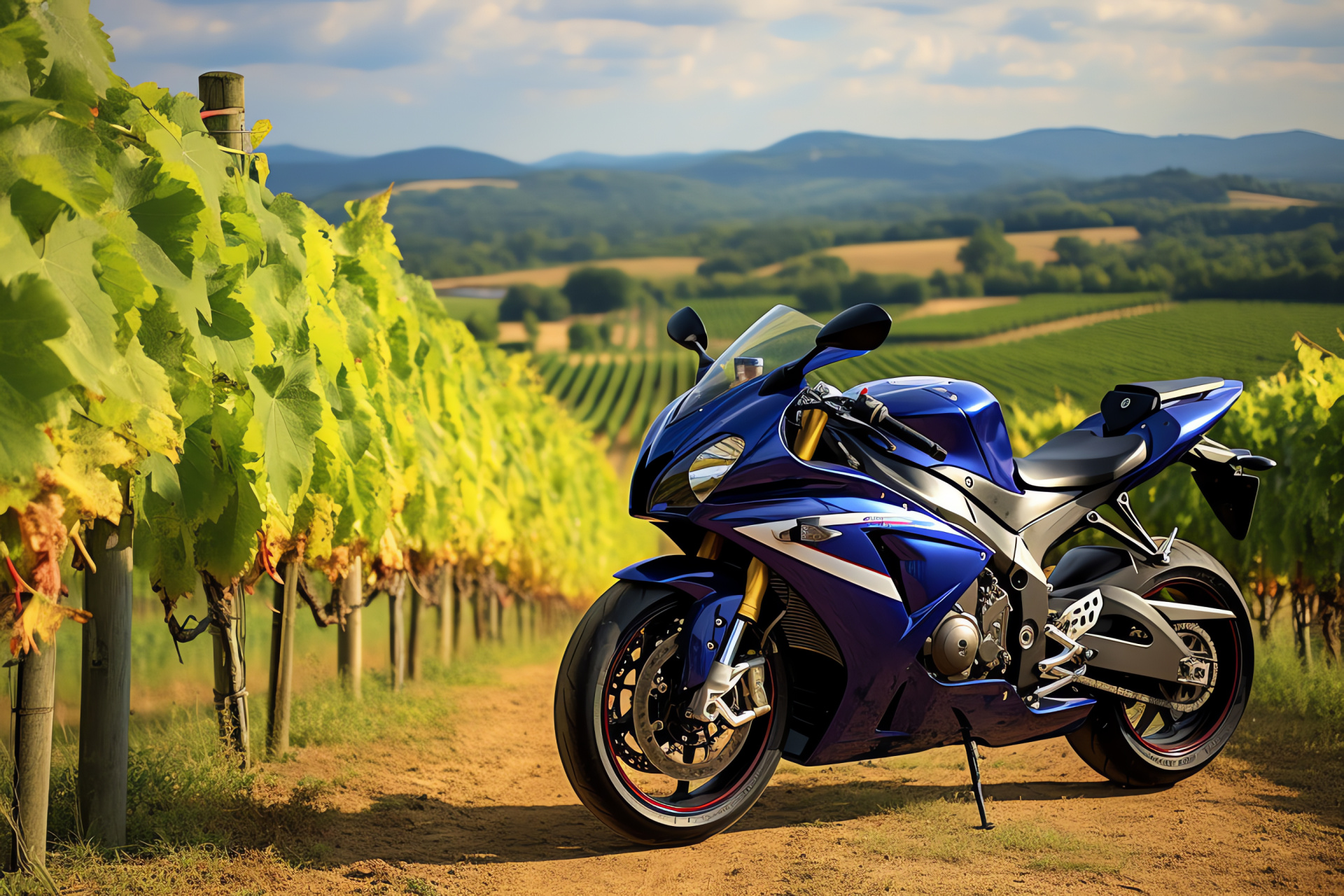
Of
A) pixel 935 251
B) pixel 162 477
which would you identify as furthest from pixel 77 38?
pixel 935 251

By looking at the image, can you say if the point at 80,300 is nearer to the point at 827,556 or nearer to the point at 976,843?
the point at 827,556

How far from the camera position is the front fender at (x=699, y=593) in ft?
11.5

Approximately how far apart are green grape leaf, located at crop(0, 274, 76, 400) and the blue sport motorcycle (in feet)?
5.85

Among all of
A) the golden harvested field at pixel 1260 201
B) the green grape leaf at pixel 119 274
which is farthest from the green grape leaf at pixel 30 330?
the golden harvested field at pixel 1260 201

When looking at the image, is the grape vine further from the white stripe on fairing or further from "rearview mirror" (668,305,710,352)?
the white stripe on fairing

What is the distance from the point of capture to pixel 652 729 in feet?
11.6

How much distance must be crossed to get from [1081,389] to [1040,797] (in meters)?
26.7

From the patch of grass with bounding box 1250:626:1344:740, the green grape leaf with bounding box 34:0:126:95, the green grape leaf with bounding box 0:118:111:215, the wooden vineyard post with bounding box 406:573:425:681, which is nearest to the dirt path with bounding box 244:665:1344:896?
the patch of grass with bounding box 1250:626:1344:740

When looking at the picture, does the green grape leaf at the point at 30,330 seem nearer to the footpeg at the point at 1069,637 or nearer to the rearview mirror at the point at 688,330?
the rearview mirror at the point at 688,330

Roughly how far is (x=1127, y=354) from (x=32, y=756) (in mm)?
30008

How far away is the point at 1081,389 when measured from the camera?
28.9m

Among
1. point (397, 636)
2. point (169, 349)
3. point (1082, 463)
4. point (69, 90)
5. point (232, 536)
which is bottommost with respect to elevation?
point (397, 636)

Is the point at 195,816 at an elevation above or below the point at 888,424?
below

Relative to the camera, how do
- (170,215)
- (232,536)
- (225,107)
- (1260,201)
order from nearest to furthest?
(170,215)
(232,536)
(225,107)
(1260,201)
